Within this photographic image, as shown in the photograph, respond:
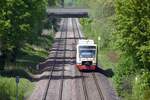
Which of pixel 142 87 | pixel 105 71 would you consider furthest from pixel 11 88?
pixel 105 71

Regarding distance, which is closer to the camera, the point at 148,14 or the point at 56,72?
the point at 148,14

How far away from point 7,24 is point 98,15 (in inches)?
1194

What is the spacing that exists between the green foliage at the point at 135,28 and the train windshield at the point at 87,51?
53.0ft

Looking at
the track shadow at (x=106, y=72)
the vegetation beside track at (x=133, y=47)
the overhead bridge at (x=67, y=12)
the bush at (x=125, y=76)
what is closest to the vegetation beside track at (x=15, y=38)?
the track shadow at (x=106, y=72)

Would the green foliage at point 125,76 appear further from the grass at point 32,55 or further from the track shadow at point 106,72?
the grass at point 32,55

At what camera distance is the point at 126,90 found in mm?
45625

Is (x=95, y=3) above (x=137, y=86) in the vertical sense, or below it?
above

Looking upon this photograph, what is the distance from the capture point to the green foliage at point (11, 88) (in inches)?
1634

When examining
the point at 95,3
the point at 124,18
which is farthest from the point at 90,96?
the point at 95,3

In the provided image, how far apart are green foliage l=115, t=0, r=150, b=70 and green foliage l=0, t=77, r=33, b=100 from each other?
27.4 feet

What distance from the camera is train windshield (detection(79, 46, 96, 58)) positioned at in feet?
197

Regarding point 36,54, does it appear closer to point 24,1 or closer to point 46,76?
point 24,1

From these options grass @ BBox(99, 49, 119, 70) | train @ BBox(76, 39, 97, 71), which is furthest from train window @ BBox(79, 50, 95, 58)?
grass @ BBox(99, 49, 119, 70)

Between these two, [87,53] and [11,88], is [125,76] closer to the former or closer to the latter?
[11,88]
